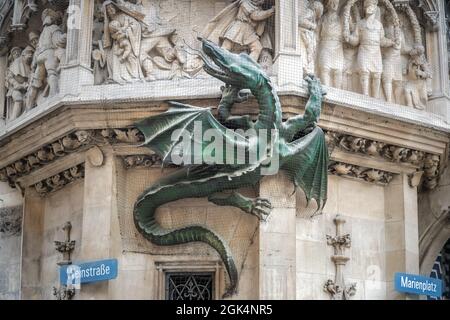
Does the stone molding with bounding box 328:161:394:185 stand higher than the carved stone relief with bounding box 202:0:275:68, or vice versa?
the carved stone relief with bounding box 202:0:275:68

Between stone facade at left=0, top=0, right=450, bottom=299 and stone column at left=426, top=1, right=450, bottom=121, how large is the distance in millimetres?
19

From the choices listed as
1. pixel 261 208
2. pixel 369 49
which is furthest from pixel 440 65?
pixel 261 208

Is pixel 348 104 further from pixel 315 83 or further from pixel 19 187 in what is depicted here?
pixel 19 187

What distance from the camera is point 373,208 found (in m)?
14.6

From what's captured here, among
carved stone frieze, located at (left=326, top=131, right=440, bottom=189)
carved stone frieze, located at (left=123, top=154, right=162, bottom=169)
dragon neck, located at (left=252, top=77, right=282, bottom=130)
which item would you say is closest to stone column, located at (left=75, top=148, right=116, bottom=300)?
carved stone frieze, located at (left=123, top=154, right=162, bottom=169)

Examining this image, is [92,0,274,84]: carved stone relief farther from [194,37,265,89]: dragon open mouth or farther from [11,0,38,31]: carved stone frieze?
[11,0,38,31]: carved stone frieze

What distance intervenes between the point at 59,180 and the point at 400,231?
14.5ft

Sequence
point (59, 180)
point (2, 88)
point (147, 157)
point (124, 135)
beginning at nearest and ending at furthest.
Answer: point (124, 135) < point (147, 157) < point (59, 180) < point (2, 88)

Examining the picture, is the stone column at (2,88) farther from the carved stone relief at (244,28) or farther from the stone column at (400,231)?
the stone column at (400,231)

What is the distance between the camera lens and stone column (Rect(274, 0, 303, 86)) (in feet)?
45.1

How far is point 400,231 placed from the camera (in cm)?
1449

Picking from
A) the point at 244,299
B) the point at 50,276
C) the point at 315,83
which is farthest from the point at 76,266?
the point at 315,83

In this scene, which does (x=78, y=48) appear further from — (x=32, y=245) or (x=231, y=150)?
(x=32, y=245)
